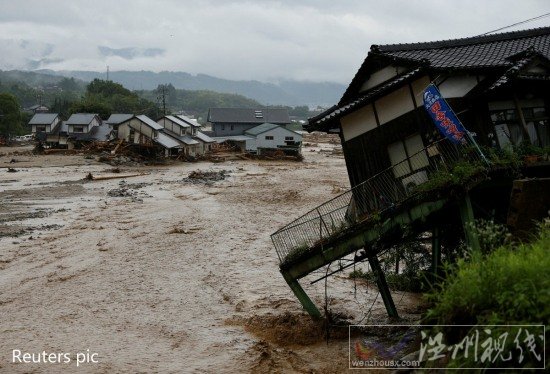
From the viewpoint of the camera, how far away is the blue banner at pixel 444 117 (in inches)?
446

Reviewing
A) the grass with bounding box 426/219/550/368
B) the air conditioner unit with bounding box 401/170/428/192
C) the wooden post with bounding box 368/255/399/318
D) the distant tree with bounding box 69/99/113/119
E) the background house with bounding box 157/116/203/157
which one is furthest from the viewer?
the distant tree with bounding box 69/99/113/119

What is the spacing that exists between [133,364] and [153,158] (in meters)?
56.6

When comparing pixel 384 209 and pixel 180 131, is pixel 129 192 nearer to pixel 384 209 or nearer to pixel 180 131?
pixel 180 131

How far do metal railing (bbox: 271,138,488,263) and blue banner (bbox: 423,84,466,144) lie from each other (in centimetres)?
39

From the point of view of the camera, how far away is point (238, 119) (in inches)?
3484

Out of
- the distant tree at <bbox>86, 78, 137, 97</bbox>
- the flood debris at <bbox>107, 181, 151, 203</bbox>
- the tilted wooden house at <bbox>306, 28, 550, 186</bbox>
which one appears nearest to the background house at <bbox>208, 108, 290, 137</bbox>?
the distant tree at <bbox>86, 78, 137, 97</bbox>

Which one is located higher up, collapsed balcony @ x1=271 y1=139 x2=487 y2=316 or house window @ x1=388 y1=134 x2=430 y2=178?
house window @ x1=388 y1=134 x2=430 y2=178

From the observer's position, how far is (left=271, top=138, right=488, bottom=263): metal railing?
39.3 ft

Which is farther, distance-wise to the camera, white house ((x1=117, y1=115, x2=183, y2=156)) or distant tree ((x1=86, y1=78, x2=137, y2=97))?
distant tree ((x1=86, y1=78, x2=137, y2=97))

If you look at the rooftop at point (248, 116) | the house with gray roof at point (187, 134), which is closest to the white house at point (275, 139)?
the house with gray roof at point (187, 134)

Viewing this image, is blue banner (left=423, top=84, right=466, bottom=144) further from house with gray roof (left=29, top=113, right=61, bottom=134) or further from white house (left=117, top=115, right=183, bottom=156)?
house with gray roof (left=29, top=113, right=61, bottom=134)

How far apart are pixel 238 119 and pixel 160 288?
7145cm

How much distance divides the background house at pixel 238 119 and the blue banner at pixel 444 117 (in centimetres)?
7601

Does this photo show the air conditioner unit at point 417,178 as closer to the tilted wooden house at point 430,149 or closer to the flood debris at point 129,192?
the tilted wooden house at point 430,149
